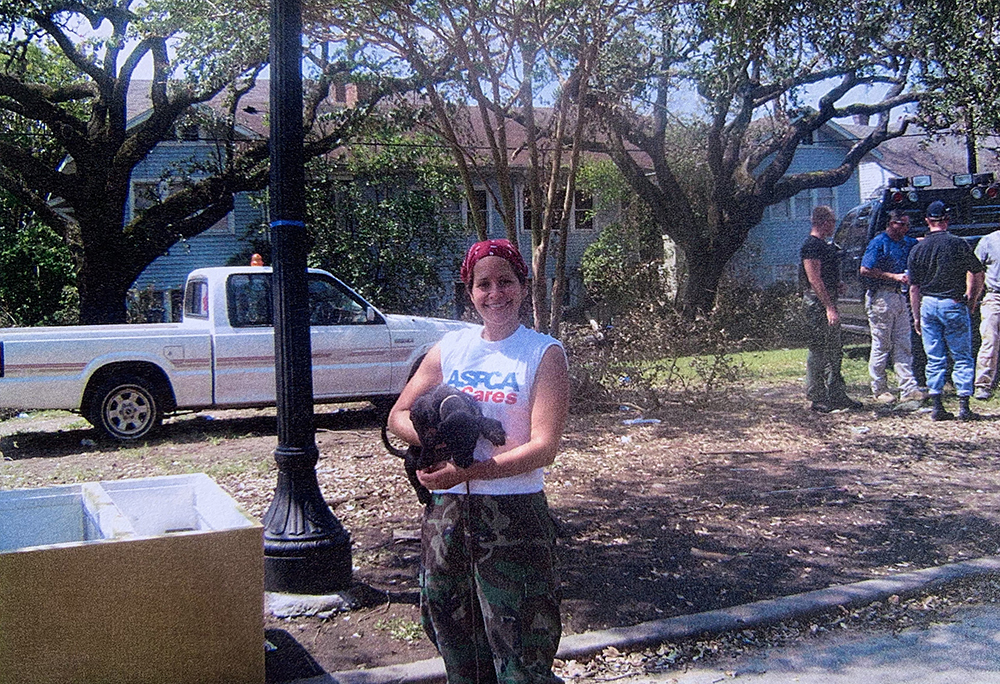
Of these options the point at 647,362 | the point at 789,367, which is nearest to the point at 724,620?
the point at 647,362

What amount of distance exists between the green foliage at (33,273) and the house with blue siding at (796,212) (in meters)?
18.1

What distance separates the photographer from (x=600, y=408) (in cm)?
1023

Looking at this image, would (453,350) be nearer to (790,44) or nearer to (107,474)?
(107,474)

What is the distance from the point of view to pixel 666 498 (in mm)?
6750

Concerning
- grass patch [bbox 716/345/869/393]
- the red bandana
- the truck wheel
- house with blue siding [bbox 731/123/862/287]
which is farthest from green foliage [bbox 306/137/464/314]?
the red bandana

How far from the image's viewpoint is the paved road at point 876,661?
13.6 feet

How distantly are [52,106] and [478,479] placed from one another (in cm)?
1502

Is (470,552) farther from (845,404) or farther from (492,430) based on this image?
(845,404)

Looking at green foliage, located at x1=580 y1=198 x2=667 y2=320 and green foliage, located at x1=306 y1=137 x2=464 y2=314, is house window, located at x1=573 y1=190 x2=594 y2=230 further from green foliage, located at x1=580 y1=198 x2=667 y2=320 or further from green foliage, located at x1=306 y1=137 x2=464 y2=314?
green foliage, located at x1=306 y1=137 x2=464 y2=314

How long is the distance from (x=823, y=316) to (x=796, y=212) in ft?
73.1

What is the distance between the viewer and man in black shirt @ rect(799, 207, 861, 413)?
926cm

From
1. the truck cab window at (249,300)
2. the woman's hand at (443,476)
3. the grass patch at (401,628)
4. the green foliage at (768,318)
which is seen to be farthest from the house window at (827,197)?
the woman's hand at (443,476)

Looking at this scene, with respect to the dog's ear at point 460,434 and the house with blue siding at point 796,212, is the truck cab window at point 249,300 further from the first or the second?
the house with blue siding at point 796,212

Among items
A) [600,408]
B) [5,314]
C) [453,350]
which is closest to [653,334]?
[600,408]
